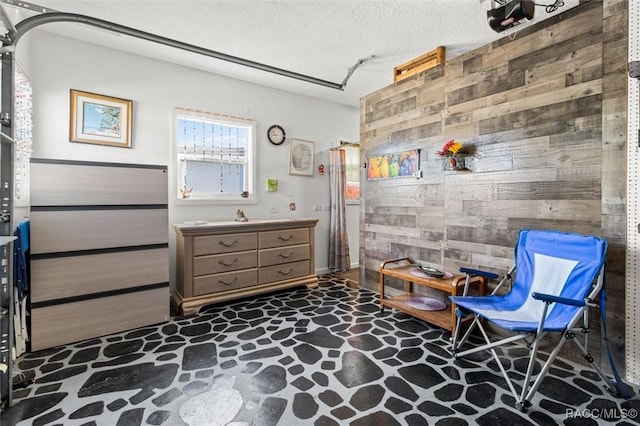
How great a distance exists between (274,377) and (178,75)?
11.6 feet

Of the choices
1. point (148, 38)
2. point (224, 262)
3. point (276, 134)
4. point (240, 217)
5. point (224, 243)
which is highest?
point (148, 38)

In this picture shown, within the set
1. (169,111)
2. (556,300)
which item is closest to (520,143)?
(556,300)

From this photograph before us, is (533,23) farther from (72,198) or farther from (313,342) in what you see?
(72,198)

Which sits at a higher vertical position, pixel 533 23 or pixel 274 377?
pixel 533 23

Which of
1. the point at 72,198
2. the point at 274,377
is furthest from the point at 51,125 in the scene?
the point at 274,377

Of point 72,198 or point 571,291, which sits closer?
point 571,291

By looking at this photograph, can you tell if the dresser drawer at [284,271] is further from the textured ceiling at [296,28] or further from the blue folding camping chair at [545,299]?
the textured ceiling at [296,28]

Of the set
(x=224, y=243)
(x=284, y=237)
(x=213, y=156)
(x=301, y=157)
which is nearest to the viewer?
(x=224, y=243)

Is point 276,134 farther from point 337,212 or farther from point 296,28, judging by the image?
point 296,28

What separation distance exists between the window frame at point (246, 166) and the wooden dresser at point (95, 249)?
719mm

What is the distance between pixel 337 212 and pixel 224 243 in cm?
210

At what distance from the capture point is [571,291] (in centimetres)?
196

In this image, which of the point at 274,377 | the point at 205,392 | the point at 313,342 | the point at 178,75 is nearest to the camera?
the point at 205,392
